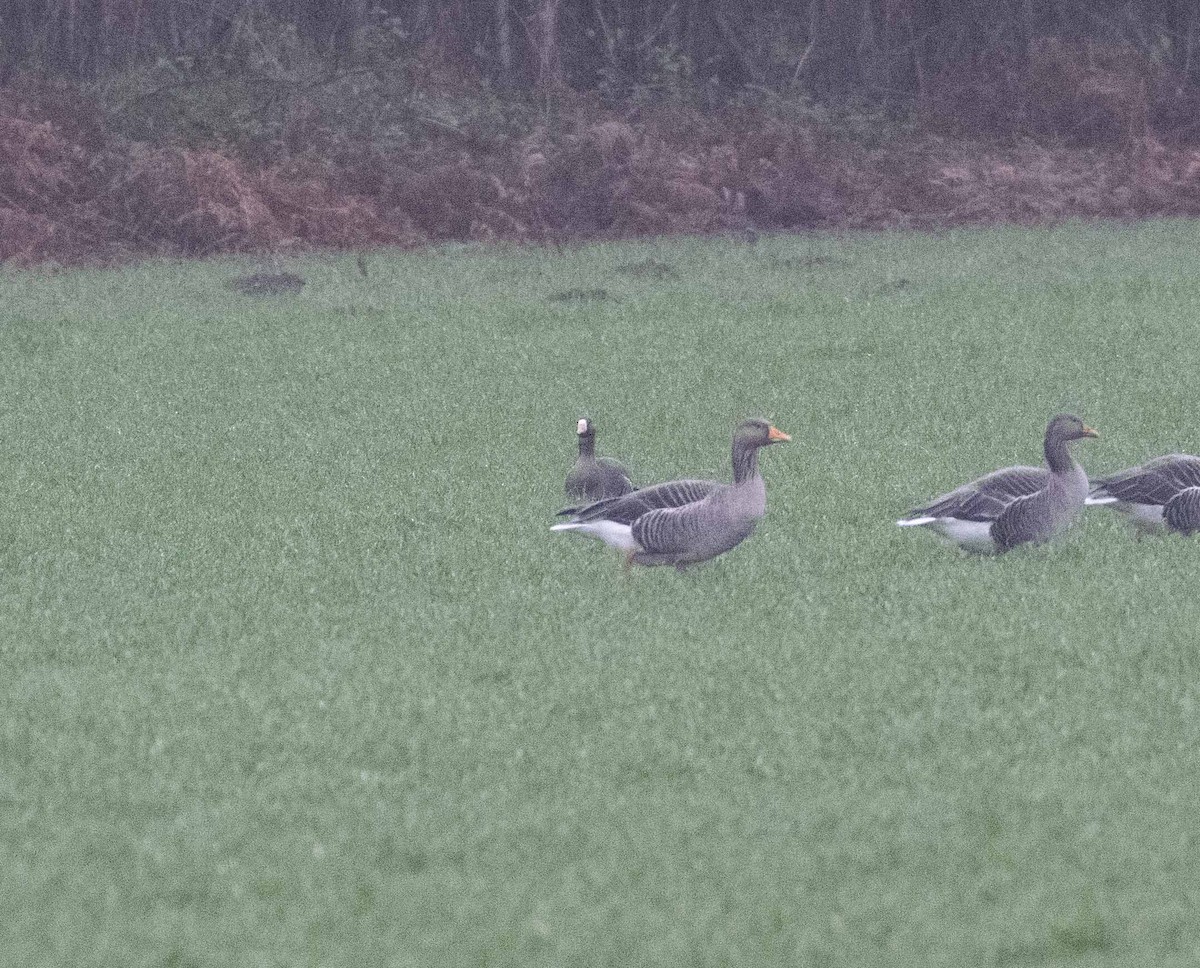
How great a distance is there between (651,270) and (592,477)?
16.8 metres

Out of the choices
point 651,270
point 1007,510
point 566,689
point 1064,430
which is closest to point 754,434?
point 1007,510

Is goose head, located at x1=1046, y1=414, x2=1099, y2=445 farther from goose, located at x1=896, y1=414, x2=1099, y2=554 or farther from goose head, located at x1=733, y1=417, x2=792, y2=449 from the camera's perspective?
goose head, located at x1=733, y1=417, x2=792, y2=449

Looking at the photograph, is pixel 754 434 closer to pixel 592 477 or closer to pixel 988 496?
pixel 988 496

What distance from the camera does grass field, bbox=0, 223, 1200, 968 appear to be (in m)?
7.44

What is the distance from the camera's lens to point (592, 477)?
52.7 ft

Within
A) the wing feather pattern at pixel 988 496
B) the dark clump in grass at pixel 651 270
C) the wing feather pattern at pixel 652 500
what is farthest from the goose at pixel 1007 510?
the dark clump in grass at pixel 651 270

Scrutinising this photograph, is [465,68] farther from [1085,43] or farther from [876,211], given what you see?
[1085,43]

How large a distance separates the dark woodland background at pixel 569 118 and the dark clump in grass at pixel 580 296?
7.86 meters

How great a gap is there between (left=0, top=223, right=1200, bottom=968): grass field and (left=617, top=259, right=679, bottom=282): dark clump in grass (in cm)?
834

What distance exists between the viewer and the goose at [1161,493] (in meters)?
14.2

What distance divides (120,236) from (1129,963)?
103 ft

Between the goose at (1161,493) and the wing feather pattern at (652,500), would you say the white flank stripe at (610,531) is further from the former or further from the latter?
the goose at (1161,493)

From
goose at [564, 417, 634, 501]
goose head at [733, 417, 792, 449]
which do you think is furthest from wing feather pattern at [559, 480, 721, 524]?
goose at [564, 417, 634, 501]

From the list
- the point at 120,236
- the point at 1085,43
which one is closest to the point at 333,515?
the point at 120,236
